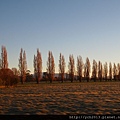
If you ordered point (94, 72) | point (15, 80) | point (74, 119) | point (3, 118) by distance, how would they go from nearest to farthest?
point (74, 119), point (3, 118), point (15, 80), point (94, 72)

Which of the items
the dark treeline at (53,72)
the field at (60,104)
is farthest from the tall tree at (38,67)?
the field at (60,104)

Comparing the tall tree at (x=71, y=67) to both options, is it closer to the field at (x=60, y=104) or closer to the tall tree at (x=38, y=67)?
the tall tree at (x=38, y=67)

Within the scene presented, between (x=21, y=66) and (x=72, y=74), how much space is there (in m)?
18.8

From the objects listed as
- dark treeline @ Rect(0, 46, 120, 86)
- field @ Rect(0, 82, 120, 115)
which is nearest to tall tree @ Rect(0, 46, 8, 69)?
dark treeline @ Rect(0, 46, 120, 86)

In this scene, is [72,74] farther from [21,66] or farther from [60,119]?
[60,119]

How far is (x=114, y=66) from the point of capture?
94750mm

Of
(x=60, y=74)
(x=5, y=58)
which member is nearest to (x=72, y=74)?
(x=60, y=74)

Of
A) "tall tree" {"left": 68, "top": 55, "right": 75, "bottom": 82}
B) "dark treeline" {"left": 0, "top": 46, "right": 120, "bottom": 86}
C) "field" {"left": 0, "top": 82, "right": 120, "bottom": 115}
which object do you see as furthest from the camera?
"tall tree" {"left": 68, "top": 55, "right": 75, "bottom": 82}

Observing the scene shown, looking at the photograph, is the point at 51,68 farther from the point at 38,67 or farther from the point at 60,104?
the point at 60,104

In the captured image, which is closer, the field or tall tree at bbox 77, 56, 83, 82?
the field

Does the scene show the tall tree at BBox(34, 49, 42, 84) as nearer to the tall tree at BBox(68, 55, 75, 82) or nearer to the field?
the tall tree at BBox(68, 55, 75, 82)

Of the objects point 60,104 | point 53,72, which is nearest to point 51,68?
point 53,72

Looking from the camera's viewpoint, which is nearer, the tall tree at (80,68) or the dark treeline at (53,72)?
the dark treeline at (53,72)

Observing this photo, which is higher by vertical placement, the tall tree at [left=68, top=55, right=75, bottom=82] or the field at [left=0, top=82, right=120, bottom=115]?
the tall tree at [left=68, top=55, right=75, bottom=82]
